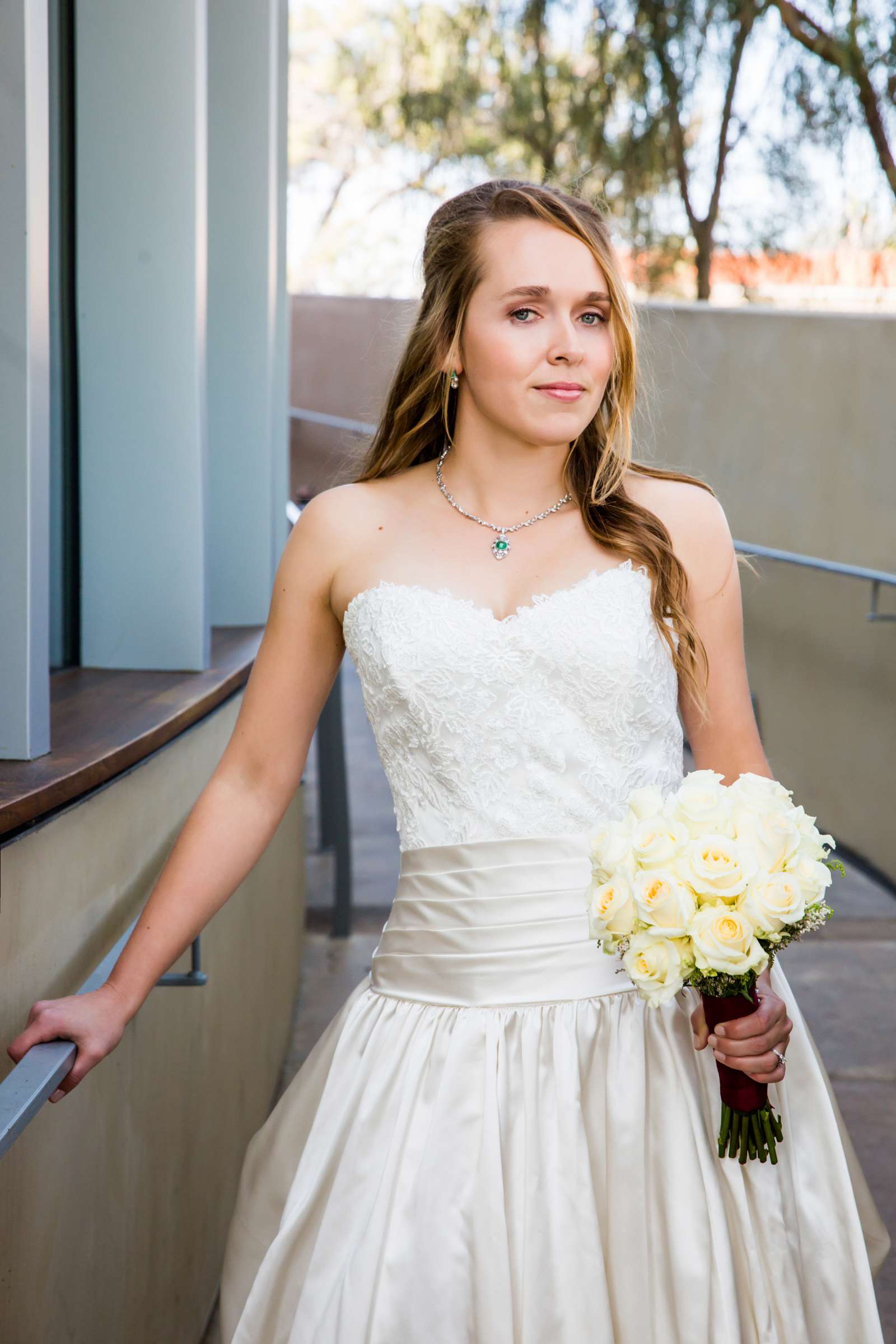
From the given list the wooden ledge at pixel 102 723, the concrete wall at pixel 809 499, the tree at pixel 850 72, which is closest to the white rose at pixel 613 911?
the wooden ledge at pixel 102 723

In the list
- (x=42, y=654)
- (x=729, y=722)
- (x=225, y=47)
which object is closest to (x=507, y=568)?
(x=729, y=722)

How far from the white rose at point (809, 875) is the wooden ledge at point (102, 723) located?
2.72 ft

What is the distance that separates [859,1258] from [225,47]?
3352mm

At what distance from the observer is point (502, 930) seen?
1.73 metres

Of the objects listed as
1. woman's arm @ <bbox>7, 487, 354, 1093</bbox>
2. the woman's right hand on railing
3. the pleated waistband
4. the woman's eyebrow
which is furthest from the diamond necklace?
the woman's right hand on railing

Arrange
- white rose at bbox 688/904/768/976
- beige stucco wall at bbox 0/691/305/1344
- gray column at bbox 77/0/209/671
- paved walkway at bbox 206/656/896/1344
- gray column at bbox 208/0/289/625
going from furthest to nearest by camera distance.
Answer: gray column at bbox 208/0/289/625 → paved walkway at bbox 206/656/896/1344 → gray column at bbox 77/0/209/671 → beige stucco wall at bbox 0/691/305/1344 → white rose at bbox 688/904/768/976

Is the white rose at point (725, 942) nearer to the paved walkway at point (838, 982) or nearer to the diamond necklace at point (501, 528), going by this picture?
the diamond necklace at point (501, 528)

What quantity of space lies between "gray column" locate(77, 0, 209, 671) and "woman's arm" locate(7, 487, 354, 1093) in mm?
950

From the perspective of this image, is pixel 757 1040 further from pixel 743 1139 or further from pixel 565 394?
pixel 565 394

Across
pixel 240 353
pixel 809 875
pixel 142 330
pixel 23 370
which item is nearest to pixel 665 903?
pixel 809 875

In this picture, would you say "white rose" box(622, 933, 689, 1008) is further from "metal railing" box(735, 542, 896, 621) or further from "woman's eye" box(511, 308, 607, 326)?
"metal railing" box(735, 542, 896, 621)

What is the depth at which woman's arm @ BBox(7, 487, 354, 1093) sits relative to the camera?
180 centimetres

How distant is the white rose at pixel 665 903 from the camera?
1.42 metres

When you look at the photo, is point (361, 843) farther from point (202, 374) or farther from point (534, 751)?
point (534, 751)
